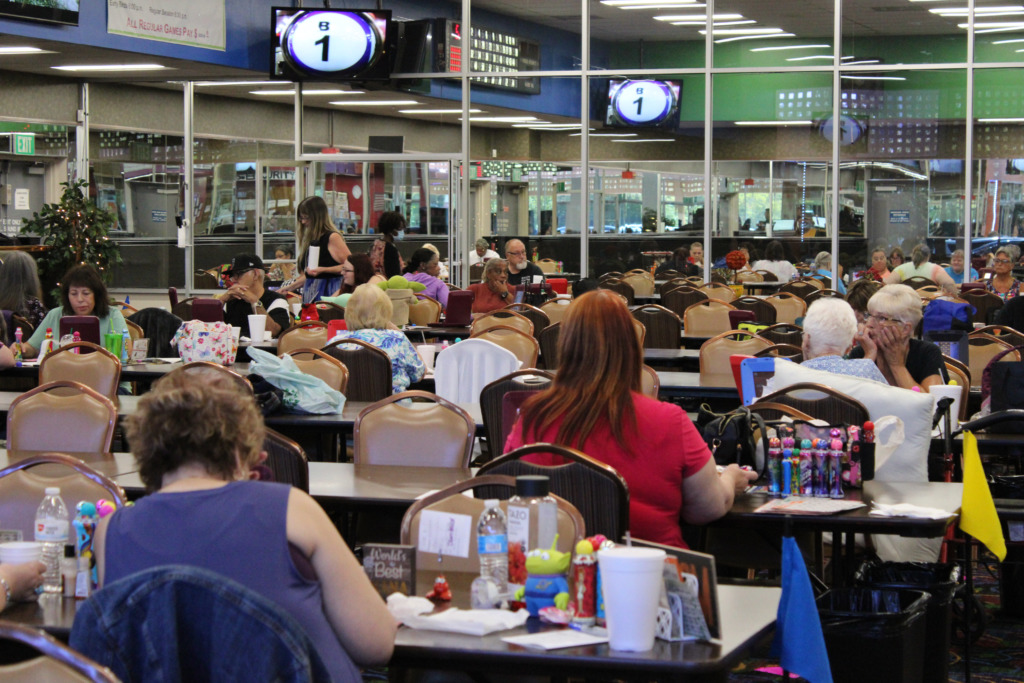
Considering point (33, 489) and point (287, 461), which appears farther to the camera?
point (287, 461)

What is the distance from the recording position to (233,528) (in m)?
2.13

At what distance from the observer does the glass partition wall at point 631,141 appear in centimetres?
1345

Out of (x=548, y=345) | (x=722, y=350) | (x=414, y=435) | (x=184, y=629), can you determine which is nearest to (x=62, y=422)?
(x=414, y=435)

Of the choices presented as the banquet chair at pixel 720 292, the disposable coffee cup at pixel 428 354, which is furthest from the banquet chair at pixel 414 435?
the banquet chair at pixel 720 292

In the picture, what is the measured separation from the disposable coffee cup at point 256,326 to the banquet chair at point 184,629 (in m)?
6.25

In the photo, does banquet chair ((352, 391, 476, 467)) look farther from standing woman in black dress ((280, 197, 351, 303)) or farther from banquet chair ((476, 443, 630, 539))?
standing woman in black dress ((280, 197, 351, 303))

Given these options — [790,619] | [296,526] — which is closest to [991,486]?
[790,619]

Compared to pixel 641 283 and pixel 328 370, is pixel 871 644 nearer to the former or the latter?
pixel 328 370

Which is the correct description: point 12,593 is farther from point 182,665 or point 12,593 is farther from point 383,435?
point 383,435

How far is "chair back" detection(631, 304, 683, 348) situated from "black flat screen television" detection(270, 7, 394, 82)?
564 cm

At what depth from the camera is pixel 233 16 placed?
1330 centimetres

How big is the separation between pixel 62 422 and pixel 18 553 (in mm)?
2043

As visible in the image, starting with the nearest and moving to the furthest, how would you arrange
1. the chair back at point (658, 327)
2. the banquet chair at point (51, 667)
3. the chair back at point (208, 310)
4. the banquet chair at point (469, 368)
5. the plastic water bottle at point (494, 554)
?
the banquet chair at point (51, 667), the plastic water bottle at point (494, 554), the banquet chair at point (469, 368), the chair back at point (208, 310), the chair back at point (658, 327)

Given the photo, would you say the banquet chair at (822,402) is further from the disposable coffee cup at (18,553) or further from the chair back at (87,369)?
the chair back at (87,369)
